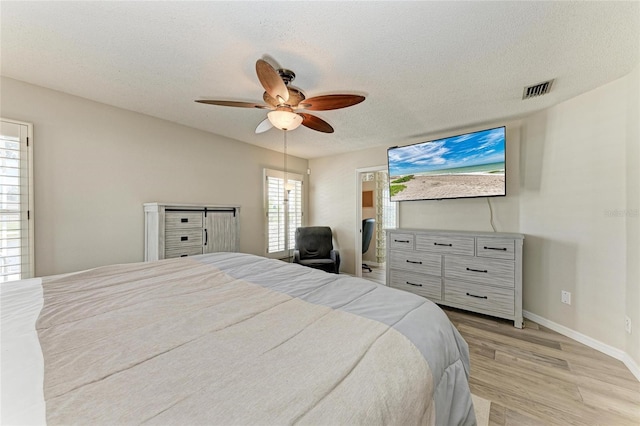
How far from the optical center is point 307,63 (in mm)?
1861

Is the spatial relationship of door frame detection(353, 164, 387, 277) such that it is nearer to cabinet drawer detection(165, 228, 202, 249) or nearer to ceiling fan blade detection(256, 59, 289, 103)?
cabinet drawer detection(165, 228, 202, 249)

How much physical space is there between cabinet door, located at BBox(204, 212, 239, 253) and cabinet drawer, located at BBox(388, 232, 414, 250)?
7.15 ft

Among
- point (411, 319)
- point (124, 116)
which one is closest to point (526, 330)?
point (411, 319)

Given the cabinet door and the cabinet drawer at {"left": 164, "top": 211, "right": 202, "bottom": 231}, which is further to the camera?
the cabinet door

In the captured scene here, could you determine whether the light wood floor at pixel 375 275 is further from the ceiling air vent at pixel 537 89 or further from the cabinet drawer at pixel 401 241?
the ceiling air vent at pixel 537 89

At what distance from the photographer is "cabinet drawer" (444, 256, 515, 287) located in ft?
8.72

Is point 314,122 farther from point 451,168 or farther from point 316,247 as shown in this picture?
point 316,247

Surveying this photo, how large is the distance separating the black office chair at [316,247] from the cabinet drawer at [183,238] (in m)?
1.55

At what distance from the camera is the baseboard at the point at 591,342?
190 cm

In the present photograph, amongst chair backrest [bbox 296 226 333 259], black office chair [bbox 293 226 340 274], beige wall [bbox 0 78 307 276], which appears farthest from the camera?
chair backrest [bbox 296 226 333 259]

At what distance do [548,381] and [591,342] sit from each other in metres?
0.94

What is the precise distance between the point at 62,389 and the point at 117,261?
8.44 feet

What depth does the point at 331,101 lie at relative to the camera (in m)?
1.85

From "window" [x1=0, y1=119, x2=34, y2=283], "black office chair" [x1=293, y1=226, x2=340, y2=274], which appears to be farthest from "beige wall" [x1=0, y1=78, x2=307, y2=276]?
"black office chair" [x1=293, y1=226, x2=340, y2=274]
